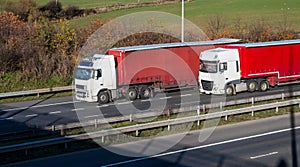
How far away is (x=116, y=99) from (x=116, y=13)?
38.8 m

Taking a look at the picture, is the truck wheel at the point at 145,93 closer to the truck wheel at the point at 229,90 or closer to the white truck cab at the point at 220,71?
the white truck cab at the point at 220,71

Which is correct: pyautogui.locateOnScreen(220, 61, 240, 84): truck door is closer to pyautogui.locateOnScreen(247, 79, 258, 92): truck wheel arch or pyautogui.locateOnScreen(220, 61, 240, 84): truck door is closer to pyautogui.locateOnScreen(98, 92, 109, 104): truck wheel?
pyautogui.locateOnScreen(247, 79, 258, 92): truck wheel arch

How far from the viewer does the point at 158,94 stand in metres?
31.4

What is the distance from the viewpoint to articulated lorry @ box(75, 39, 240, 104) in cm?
2955

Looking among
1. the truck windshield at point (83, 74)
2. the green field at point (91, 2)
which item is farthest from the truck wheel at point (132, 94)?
the green field at point (91, 2)

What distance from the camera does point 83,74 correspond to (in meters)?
29.8

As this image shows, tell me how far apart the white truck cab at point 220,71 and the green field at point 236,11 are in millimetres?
27911

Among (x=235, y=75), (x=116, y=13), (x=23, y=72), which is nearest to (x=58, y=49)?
(x=23, y=72)

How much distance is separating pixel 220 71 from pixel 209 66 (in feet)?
2.40

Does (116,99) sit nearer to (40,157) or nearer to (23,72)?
(23,72)

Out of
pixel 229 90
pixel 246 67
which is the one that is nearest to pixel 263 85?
pixel 246 67

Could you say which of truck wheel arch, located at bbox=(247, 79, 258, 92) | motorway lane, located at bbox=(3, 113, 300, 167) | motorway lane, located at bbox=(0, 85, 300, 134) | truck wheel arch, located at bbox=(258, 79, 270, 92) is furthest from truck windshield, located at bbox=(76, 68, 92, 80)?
truck wheel arch, located at bbox=(258, 79, 270, 92)

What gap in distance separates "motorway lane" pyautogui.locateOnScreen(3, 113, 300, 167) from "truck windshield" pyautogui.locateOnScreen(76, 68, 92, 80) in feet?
30.1

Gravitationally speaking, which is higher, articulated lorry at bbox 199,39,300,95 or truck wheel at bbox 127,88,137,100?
articulated lorry at bbox 199,39,300,95
